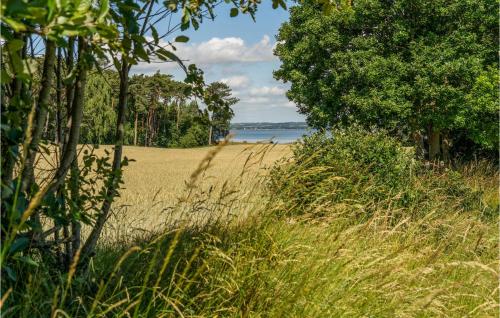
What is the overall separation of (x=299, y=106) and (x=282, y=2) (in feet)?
55.4

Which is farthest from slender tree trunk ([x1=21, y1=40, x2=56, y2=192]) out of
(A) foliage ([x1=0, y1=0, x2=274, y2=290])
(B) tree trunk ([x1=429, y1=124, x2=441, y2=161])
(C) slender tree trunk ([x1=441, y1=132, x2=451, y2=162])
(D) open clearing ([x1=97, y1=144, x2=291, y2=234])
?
(C) slender tree trunk ([x1=441, y1=132, x2=451, y2=162])

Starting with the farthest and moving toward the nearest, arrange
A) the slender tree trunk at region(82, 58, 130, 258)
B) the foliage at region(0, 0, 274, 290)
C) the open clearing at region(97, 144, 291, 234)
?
1. the open clearing at region(97, 144, 291, 234)
2. the slender tree trunk at region(82, 58, 130, 258)
3. the foliage at region(0, 0, 274, 290)

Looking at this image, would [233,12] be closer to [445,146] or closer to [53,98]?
[53,98]

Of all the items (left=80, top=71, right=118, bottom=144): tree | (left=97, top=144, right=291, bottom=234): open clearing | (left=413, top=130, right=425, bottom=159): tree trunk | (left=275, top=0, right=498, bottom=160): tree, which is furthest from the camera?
(left=413, top=130, right=425, bottom=159): tree trunk

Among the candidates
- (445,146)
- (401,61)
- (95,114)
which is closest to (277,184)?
(95,114)

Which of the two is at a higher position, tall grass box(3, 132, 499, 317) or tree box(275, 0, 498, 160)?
tree box(275, 0, 498, 160)

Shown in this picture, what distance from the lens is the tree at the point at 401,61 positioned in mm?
15258

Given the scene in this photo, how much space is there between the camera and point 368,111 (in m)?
16.0

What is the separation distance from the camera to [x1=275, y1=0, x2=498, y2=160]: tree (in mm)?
15258

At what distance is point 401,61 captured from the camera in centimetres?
1609

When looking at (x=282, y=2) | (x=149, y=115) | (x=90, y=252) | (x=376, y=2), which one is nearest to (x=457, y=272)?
(x=282, y=2)

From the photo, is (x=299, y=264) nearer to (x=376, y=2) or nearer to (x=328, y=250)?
(x=328, y=250)

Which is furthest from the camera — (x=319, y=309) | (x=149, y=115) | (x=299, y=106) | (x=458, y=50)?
(x=149, y=115)

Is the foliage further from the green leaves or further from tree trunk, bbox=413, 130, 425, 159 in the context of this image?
tree trunk, bbox=413, 130, 425, 159
